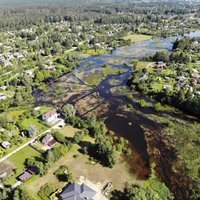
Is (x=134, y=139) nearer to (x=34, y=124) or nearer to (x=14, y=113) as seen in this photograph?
(x=34, y=124)

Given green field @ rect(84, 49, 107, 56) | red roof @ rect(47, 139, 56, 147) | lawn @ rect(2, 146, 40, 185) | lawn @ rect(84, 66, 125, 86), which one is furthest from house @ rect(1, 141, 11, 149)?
green field @ rect(84, 49, 107, 56)

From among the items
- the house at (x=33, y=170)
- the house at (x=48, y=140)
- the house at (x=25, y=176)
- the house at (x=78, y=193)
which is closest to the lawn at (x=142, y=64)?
the house at (x=48, y=140)

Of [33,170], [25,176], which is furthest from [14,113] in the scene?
[25,176]

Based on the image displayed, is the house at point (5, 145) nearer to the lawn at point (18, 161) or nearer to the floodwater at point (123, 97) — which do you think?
the lawn at point (18, 161)

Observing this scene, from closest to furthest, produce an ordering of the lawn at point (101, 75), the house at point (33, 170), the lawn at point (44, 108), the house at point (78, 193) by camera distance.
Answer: the house at point (78, 193) → the house at point (33, 170) → the lawn at point (44, 108) → the lawn at point (101, 75)

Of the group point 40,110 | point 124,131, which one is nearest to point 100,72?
point 40,110
